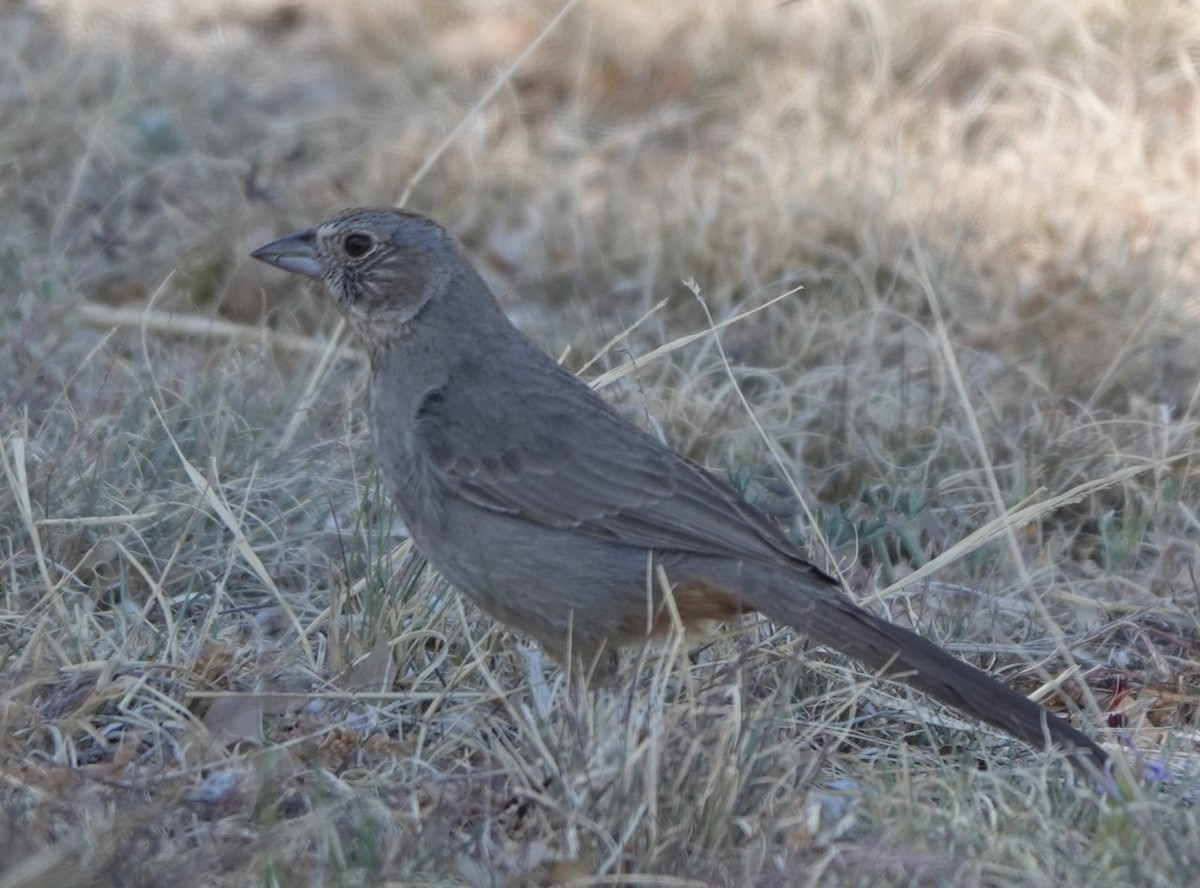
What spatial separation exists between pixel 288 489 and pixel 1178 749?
2415 mm

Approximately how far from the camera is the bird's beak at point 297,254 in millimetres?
4676

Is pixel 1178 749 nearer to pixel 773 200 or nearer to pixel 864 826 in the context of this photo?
pixel 864 826

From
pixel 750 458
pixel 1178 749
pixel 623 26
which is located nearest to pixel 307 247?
pixel 750 458

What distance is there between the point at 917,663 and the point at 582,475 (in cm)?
91

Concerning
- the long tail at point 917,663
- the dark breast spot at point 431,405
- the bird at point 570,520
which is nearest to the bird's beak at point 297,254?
the bird at point 570,520

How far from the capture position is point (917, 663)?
3789 mm

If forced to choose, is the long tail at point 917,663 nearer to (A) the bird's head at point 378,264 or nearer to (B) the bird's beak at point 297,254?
(A) the bird's head at point 378,264

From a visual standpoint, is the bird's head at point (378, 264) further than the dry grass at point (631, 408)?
Yes

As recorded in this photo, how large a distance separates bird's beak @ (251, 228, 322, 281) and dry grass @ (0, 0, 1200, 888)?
57cm

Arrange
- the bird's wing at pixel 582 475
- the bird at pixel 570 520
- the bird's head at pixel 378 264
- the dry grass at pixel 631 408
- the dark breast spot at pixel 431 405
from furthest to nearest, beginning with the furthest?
the bird's head at pixel 378 264, the dark breast spot at pixel 431 405, the bird's wing at pixel 582 475, the bird at pixel 570 520, the dry grass at pixel 631 408

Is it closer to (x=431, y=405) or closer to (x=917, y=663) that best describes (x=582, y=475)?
(x=431, y=405)

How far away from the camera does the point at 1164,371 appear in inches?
242

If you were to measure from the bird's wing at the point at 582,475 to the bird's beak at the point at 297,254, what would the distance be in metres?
0.56

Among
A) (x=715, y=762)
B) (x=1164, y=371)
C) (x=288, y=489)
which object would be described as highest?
(x=715, y=762)
